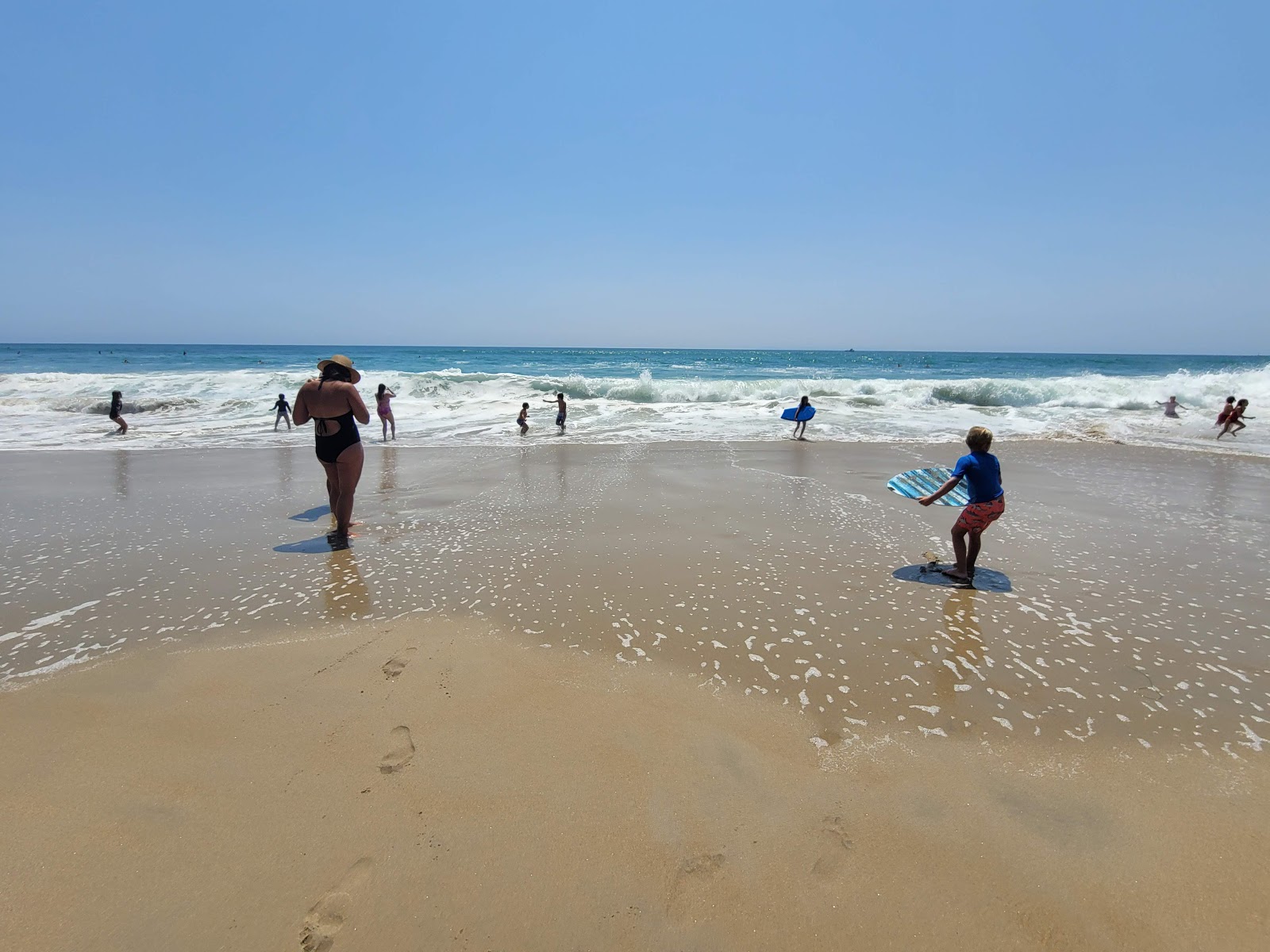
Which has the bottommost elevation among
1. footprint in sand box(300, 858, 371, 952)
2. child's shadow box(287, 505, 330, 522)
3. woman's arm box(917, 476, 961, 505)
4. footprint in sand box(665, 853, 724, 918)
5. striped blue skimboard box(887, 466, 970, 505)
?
footprint in sand box(300, 858, 371, 952)

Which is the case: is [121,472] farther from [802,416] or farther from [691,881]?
[802,416]

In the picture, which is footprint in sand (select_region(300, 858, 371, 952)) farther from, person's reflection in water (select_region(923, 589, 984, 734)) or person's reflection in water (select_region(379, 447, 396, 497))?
person's reflection in water (select_region(379, 447, 396, 497))

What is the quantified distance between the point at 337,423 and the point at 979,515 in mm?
6449

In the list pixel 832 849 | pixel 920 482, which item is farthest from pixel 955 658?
pixel 920 482

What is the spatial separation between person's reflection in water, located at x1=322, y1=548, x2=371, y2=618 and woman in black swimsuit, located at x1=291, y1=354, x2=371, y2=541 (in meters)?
0.72

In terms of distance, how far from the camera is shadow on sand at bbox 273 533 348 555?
20.0 feet

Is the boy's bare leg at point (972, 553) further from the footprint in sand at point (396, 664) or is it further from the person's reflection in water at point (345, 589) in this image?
the person's reflection in water at point (345, 589)

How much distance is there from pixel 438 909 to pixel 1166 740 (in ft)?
11.9

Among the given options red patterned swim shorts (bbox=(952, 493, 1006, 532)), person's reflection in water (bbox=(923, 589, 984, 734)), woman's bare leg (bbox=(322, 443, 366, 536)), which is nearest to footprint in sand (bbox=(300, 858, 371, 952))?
person's reflection in water (bbox=(923, 589, 984, 734))

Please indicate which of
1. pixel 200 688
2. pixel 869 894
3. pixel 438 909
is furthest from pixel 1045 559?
pixel 200 688

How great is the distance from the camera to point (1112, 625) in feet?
14.5

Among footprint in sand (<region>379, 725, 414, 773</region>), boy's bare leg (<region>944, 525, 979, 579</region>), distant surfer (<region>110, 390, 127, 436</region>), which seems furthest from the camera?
distant surfer (<region>110, 390, 127, 436</region>)

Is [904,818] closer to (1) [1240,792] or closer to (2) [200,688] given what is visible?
(1) [1240,792]

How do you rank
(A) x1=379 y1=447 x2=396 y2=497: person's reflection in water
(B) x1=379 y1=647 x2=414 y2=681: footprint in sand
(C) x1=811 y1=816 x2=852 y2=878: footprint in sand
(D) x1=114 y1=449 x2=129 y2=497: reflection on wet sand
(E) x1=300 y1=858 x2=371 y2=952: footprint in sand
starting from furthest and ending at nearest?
(A) x1=379 y1=447 x2=396 y2=497: person's reflection in water, (D) x1=114 y1=449 x2=129 y2=497: reflection on wet sand, (B) x1=379 y1=647 x2=414 y2=681: footprint in sand, (C) x1=811 y1=816 x2=852 y2=878: footprint in sand, (E) x1=300 y1=858 x2=371 y2=952: footprint in sand
